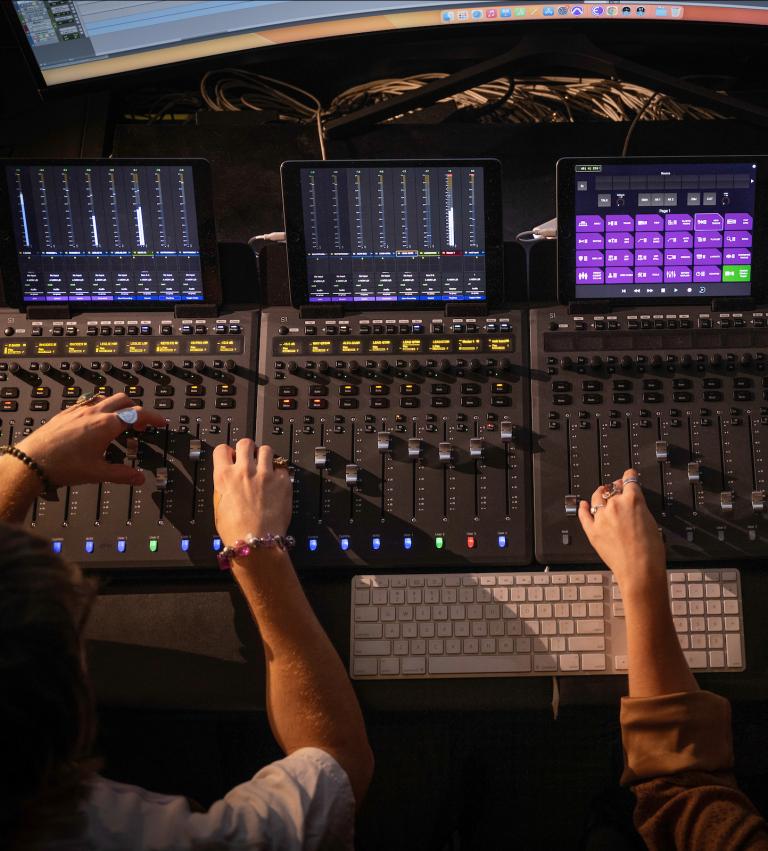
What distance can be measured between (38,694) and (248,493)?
Answer: 19.9 inches

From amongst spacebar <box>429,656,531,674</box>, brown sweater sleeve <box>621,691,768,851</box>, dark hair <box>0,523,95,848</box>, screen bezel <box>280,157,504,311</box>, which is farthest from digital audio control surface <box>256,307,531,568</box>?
dark hair <box>0,523,95,848</box>

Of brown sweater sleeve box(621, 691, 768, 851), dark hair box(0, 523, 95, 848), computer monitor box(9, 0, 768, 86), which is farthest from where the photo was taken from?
computer monitor box(9, 0, 768, 86)

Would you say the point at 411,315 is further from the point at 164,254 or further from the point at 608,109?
the point at 608,109

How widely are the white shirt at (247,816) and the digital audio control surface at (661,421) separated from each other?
18.7 inches

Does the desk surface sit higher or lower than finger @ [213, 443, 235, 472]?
lower

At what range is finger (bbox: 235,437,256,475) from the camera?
1.36 m

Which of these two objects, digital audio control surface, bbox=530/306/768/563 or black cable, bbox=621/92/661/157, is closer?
digital audio control surface, bbox=530/306/768/563

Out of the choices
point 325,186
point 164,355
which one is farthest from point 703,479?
point 164,355

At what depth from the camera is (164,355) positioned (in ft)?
4.87

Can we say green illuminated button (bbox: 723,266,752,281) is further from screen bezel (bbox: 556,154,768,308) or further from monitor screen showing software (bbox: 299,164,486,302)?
monitor screen showing software (bbox: 299,164,486,302)

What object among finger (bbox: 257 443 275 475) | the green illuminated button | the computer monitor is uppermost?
the computer monitor

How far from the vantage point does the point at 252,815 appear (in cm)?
103

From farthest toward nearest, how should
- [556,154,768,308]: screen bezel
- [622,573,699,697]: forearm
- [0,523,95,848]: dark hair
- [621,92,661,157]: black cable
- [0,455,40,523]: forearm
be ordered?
[621,92,661,157]: black cable → [556,154,768,308]: screen bezel → [0,455,40,523]: forearm → [622,573,699,697]: forearm → [0,523,95,848]: dark hair

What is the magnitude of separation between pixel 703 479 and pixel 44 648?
0.97 m
